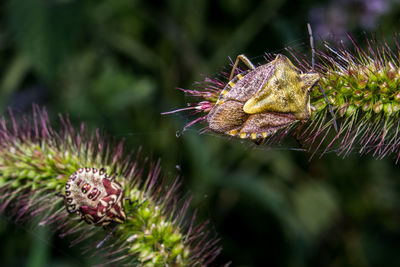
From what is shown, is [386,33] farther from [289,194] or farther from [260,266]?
[260,266]

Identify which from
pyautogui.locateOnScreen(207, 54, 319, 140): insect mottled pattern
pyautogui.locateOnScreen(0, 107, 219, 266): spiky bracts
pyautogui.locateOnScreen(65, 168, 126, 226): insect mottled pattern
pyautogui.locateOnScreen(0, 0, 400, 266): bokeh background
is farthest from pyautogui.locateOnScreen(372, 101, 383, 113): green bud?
pyautogui.locateOnScreen(0, 0, 400, 266): bokeh background

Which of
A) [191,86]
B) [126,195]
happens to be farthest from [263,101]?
[191,86]

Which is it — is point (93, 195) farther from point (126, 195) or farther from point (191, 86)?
point (191, 86)

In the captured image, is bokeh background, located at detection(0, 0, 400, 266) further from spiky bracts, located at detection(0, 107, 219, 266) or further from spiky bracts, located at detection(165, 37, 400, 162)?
spiky bracts, located at detection(165, 37, 400, 162)

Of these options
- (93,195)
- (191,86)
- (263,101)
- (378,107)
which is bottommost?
(93,195)

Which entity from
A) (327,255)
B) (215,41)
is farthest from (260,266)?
(215,41)

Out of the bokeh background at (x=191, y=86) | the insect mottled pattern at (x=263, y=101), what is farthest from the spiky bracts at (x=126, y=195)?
the bokeh background at (x=191, y=86)

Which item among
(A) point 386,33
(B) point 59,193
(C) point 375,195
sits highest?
(A) point 386,33
